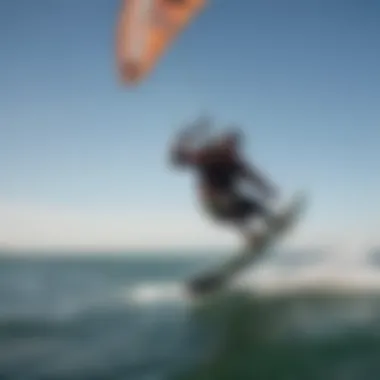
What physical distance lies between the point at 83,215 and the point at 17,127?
0.62ft

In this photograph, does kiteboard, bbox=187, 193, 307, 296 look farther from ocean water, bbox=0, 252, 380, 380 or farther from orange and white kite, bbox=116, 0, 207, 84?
orange and white kite, bbox=116, 0, 207, 84

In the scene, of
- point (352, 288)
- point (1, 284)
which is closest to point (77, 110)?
point (1, 284)

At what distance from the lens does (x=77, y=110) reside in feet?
4.80

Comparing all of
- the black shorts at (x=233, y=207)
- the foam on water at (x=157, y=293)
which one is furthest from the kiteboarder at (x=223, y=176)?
the foam on water at (x=157, y=293)

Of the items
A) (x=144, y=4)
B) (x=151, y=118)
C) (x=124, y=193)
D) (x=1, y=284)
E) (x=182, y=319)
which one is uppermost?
(x=144, y=4)

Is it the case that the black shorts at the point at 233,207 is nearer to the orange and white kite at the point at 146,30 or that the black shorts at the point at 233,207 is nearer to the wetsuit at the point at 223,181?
the wetsuit at the point at 223,181

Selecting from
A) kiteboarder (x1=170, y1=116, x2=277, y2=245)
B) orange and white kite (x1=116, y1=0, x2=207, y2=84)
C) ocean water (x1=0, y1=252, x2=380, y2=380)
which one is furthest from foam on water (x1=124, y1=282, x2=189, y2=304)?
A: orange and white kite (x1=116, y1=0, x2=207, y2=84)

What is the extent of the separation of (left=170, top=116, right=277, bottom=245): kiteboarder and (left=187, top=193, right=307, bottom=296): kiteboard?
0.8 inches

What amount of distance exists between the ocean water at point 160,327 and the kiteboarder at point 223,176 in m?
0.09

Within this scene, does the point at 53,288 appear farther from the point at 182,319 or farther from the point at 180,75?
the point at 180,75

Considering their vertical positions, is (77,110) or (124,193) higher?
(77,110)

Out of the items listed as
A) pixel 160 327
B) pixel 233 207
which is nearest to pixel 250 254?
pixel 233 207

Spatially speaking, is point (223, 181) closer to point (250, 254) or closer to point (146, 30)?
point (250, 254)

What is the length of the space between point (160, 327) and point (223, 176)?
0.27 meters
